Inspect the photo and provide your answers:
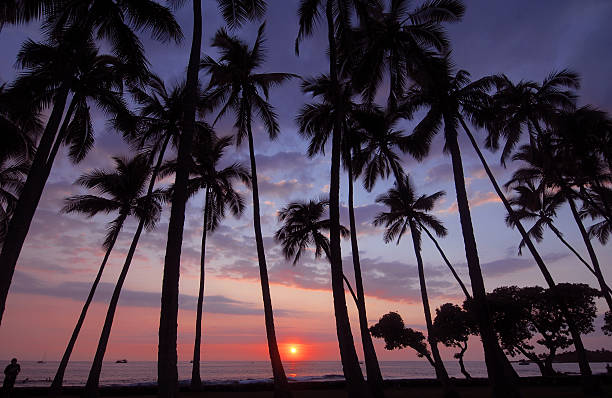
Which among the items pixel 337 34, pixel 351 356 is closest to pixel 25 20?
pixel 337 34

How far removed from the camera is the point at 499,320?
81.5ft

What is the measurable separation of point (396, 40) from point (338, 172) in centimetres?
706

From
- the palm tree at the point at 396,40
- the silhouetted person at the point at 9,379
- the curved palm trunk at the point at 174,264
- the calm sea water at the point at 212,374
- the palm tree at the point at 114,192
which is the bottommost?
the calm sea water at the point at 212,374

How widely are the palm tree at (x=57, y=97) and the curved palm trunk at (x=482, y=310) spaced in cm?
1377

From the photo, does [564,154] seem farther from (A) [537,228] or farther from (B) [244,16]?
(B) [244,16]

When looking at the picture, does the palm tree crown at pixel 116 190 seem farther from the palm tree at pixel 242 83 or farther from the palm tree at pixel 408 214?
the palm tree at pixel 408 214

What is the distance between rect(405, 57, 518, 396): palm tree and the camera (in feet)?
40.7

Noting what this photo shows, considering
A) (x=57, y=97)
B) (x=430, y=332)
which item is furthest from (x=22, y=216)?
(x=430, y=332)

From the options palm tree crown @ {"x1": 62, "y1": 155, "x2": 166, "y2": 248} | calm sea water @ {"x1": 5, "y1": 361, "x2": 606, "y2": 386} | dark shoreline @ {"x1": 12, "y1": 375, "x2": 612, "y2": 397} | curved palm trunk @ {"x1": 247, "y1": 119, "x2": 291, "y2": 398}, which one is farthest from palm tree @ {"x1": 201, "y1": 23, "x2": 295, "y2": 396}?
calm sea water @ {"x1": 5, "y1": 361, "x2": 606, "y2": 386}

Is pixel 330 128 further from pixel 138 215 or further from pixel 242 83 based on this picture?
pixel 138 215

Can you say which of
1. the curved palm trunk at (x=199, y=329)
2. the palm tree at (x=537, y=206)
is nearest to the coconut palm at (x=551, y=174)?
the palm tree at (x=537, y=206)

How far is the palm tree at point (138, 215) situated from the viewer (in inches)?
663

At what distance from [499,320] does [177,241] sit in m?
23.9

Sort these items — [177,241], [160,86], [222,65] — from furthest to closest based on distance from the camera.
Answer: [160,86], [222,65], [177,241]
